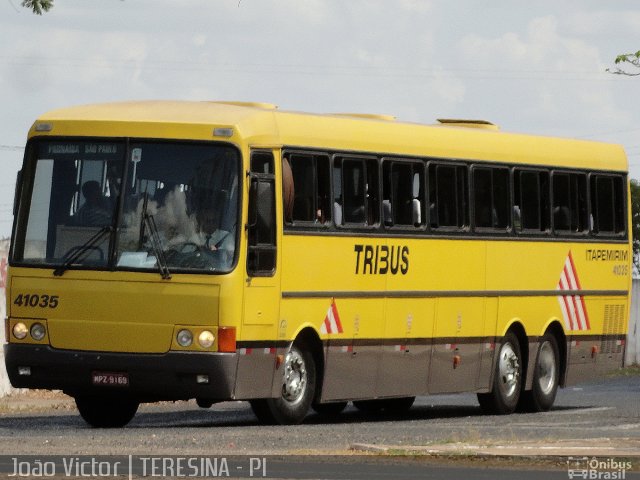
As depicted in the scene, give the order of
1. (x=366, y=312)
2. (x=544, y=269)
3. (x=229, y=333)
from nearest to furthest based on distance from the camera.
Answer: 1. (x=229, y=333)
2. (x=366, y=312)
3. (x=544, y=269)

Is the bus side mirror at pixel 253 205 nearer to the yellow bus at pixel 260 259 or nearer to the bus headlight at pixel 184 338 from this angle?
the yellow bus at pixel 260 259

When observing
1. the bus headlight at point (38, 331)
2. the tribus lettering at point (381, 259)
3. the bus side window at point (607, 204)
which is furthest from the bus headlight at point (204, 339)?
the bus side window at point (607, 204)

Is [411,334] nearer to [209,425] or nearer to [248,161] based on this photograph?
→ [209,425]

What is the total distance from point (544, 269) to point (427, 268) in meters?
3.00

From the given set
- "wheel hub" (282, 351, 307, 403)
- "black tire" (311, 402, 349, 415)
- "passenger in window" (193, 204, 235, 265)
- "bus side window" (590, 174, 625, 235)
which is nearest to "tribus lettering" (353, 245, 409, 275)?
"wheel hub" (282, 351, 307, 403)

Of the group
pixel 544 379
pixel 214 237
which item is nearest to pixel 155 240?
pixel 214 237

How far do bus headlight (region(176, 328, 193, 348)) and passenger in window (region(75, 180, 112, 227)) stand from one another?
1343mm

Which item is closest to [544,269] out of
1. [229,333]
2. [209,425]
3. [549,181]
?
[549,181]

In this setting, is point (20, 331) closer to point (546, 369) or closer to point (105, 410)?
point (105, 410)

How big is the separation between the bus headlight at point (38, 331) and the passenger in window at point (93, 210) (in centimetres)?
113

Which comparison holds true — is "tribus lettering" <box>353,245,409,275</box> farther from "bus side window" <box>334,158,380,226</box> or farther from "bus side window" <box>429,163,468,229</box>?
"bus side window" <box>429,163,468,229</box>

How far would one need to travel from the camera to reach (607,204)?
28.7m

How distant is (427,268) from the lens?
24.5m

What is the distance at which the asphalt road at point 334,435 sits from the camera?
53.4 feet
